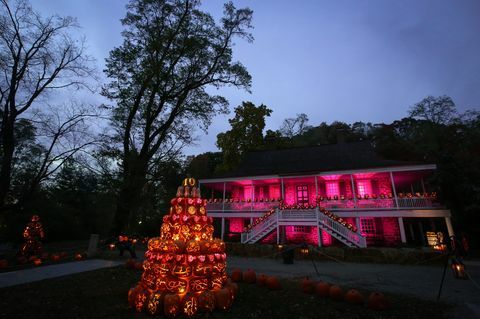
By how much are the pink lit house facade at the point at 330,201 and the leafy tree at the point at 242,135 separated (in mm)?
7262

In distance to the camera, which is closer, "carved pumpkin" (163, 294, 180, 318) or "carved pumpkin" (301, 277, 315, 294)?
"carved pumpkin" (163, 294, 180, 318)

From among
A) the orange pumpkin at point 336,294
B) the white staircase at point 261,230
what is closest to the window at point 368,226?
the white staircase at point 261,230

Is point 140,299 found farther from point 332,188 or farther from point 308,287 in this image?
point 332,188

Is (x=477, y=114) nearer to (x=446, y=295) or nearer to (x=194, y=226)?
(x=446, y=295)

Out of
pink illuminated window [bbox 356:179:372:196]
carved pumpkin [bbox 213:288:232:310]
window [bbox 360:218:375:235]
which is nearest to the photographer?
carved pumpkin [bbox 213:288:232:310]

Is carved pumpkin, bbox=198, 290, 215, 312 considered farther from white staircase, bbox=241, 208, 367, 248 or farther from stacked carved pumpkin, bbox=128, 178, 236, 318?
white staircase, bbox=241, 208, 367, 248

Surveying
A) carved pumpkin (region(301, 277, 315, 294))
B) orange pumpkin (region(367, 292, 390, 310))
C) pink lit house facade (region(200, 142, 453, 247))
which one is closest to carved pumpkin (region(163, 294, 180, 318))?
carved pumpkin (region(301, 277, 315, 294))

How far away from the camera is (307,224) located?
15117mm

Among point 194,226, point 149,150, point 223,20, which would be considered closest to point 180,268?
point 194,226

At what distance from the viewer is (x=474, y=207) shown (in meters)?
12.8

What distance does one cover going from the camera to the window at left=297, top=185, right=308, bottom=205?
786 inches

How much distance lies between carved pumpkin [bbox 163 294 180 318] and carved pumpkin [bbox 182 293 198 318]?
0.44 feet

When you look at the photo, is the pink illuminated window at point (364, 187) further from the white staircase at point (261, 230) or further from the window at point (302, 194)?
the white staircase at point (261, 230)

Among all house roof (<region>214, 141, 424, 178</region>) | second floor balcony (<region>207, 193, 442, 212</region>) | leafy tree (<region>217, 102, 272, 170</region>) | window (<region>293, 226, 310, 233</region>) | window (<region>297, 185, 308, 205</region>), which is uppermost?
leafy tree (<region>217, 102, 272, 170</region>)
